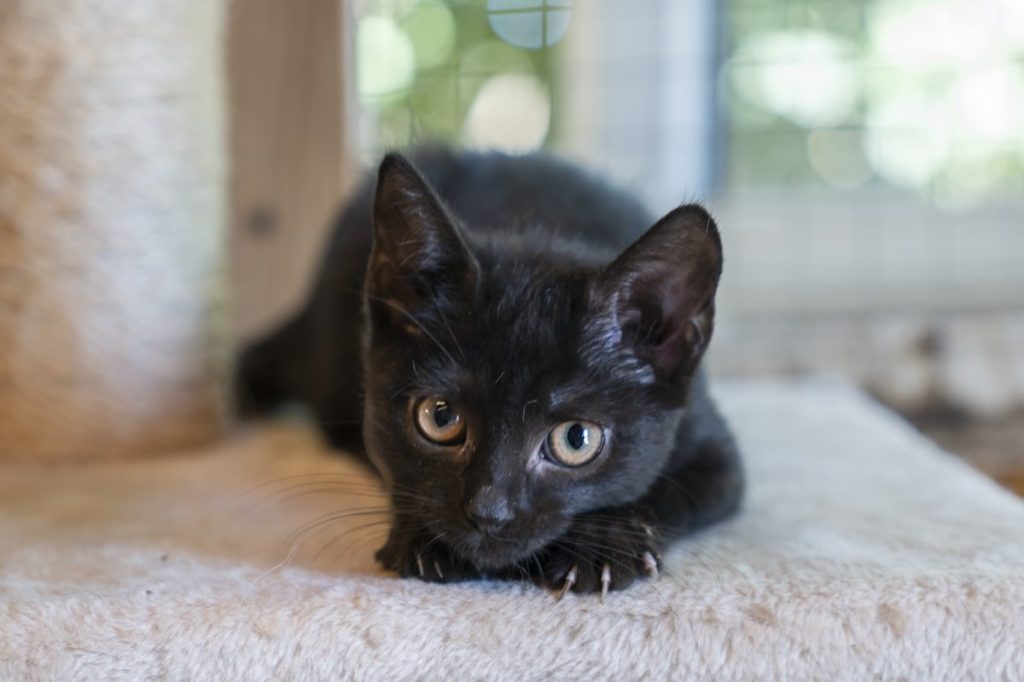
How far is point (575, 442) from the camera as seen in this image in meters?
1.15

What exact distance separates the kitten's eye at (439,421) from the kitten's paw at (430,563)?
0.11 m

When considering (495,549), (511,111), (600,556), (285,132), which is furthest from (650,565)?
(511,111)

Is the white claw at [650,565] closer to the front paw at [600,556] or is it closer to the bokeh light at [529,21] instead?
the front paw at [600,556]

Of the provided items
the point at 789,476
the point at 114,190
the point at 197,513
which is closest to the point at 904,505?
the point at 789,476

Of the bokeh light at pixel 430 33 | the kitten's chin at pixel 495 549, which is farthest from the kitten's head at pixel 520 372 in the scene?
the bokeh light at pixel 430 33

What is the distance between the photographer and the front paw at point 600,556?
110cm

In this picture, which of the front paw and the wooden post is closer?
the front paw

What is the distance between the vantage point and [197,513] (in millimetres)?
1489

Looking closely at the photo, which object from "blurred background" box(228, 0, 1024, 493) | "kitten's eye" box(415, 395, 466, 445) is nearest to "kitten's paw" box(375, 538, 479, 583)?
"kitten's eye" box(415, 395, 466, 445)

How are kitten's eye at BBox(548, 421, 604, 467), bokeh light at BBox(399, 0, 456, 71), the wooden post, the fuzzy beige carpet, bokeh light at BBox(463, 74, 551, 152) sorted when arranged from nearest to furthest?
the fuzzy beige carpet < kitten's eye at BBox(548, 421, 604, 467) < the wooden post < bokeh light at BBox(399, 0, 456, 71) < bokeh light at BBox(463, 74, 551, 152)

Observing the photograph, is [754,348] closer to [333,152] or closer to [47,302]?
[333,152]

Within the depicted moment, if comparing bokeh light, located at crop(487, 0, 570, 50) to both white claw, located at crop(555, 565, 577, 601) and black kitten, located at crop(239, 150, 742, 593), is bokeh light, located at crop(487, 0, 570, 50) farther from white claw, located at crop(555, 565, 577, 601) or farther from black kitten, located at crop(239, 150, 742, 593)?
white claw, located at crop(555, 565, 577, 601)

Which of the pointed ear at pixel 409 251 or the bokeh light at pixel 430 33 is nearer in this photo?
the pointed ear at pixel 409 251

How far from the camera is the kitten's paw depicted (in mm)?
1128
